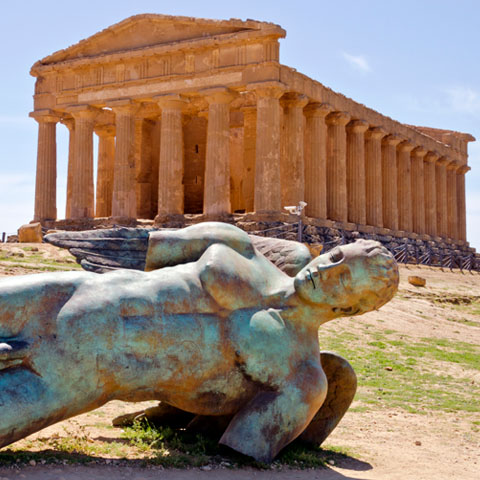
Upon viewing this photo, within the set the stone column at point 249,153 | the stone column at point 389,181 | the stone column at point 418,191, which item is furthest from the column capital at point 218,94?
the stone column at point 418,191

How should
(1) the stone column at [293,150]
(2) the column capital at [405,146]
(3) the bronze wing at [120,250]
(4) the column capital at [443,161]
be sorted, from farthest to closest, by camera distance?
(4) the column capital at [443,161] → (2) the column capital at [405,146] → (1) the stone column at [293,150] → (3) the bronze wing at [120,250]

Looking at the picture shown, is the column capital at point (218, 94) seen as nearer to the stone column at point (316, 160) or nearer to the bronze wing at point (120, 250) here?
the stone column at point (316, 160)

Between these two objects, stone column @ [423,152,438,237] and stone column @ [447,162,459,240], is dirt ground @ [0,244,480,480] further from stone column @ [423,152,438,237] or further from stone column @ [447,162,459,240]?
stone column @ [447,162,459,240]

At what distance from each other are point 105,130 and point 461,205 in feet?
87.4

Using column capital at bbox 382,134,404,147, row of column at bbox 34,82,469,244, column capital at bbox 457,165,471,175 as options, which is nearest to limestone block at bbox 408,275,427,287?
row of column at bbox 34,82,469,244

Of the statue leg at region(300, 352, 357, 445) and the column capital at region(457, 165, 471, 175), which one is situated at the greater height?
the column capital at region(457, 165, 471, 175)

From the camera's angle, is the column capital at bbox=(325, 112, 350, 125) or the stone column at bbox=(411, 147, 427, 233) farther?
the stone column at bbox=(411, 147, 427, 233)

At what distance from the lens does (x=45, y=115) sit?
1420 inches

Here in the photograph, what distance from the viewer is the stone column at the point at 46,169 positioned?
35.6m

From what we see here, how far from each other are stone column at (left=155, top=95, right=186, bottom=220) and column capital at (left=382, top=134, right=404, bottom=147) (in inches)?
551

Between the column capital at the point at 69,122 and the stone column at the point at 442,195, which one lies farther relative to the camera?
the stone column at the point at 442,195

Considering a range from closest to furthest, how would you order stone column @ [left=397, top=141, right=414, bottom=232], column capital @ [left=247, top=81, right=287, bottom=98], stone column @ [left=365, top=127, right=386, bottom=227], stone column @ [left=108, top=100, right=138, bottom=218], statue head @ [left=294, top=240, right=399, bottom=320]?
statue head @ [left=294, top=240, right=399, bottom=320] < column capital @ [left=247, top=81, right=287, bottom=98] < stone column @ [left=108, top=100, right=138, bottom=218] < stone column @ [left=365, top=127, right=386, bottom=227] < stone column @ [left=397, top=141, right=414, bottom=232]

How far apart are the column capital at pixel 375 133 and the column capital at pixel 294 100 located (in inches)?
331

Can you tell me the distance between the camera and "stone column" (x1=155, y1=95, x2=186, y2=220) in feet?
106
